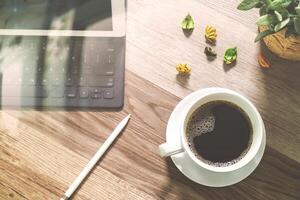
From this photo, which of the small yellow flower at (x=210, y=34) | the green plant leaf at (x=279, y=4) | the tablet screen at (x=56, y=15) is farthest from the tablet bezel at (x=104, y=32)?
the green plant leaf at (x=279, y=4)

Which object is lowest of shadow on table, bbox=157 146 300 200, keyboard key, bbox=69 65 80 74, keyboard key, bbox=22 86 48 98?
shadow on table, bbox=157 146 300 200

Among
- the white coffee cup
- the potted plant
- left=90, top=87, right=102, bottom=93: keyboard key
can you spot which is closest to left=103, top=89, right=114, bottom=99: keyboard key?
left=90, top=87, right=102, bottom=93: keyboard key

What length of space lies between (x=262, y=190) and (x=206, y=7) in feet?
0.91

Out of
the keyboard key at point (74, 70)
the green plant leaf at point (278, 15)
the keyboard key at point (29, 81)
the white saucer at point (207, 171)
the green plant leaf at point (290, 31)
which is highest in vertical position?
the green plant leaf at point (278, 15)

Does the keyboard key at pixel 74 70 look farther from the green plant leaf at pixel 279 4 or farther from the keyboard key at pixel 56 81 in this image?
the green plant leaf at pixel 279 4

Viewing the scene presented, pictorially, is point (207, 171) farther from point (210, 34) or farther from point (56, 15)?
point (56, 15)

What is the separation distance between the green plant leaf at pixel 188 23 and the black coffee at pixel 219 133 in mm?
126

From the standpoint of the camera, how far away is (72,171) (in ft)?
2.49

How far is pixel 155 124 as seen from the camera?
2.52 feet

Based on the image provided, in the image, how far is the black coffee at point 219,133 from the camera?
0.73m

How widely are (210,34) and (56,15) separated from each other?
0.74 ft

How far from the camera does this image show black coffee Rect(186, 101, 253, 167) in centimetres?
73

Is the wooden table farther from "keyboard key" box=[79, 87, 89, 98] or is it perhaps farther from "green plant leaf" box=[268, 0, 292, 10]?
"green plant leaf" box=[268, 0, 292, 10]

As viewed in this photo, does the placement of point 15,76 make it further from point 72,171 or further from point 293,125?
point 293,125
